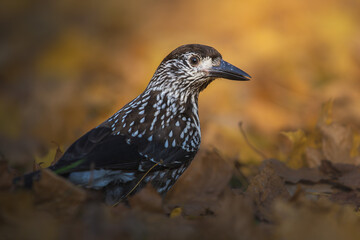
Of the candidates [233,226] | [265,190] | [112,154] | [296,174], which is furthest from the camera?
[296,174]

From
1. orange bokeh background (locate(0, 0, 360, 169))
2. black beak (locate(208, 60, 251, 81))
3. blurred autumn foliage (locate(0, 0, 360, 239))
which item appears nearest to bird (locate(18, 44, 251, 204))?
black beak (locate(208, 60, 251, 81))

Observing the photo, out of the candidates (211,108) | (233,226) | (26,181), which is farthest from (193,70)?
(211,108)

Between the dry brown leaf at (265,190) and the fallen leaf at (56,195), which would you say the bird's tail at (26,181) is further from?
the dry brown leaf at (265,190)

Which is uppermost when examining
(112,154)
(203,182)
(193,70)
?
(193,70)

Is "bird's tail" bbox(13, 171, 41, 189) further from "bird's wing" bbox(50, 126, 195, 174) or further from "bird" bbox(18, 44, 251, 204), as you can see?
"bird's wing" bbox(50, 126, 195, 174)

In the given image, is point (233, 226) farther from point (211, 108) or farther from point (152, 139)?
point (211, 108)

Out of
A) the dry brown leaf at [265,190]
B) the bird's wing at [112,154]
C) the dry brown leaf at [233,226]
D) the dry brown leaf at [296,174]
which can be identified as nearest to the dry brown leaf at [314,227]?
the dry brown leaf at [233,226]
